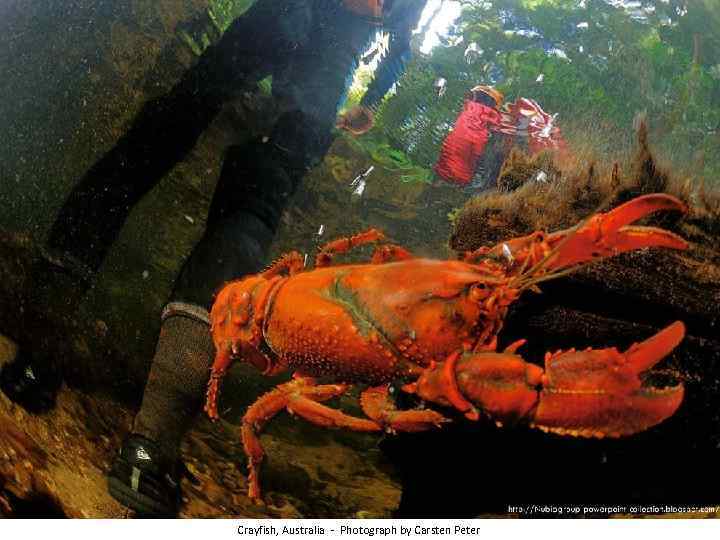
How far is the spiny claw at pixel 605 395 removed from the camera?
2.09 ft

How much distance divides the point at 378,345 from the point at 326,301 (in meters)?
0.20

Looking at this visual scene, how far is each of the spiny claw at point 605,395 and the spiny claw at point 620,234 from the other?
172 millimetres

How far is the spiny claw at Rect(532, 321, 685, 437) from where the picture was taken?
637 mm

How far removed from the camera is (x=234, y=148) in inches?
47.9

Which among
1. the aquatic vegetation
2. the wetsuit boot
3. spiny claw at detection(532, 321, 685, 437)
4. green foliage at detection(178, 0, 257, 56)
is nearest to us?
spiny claw at detection(532, 321, 685, 437)

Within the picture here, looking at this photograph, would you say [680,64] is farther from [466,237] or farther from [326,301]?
[326,301]

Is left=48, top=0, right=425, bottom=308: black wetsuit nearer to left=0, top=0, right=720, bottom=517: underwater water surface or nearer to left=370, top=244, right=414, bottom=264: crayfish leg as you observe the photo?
left=0, top=0, right=720, bottom=517: underwater water surface

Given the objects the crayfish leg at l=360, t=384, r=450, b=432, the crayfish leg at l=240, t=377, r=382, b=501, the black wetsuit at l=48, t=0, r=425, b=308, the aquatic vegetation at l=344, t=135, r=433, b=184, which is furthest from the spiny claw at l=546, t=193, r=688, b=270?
the black wetsuit at l=48, t=0, r=425, b=308

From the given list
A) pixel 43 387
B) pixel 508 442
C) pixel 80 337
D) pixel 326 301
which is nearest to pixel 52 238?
pixel 80 337

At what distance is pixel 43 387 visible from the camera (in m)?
1.16

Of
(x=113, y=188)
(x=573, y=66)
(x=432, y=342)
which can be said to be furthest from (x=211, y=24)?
(x=573, y=66)

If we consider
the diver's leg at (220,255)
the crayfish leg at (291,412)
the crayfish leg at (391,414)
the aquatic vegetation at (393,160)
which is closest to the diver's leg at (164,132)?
the diver's leg at (220,255)

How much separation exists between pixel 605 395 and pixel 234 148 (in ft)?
3.75

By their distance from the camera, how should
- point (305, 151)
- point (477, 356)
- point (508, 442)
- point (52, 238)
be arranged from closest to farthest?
point (477, 356)
point (508, 442)
point (52, 238)
point (305, 151)
